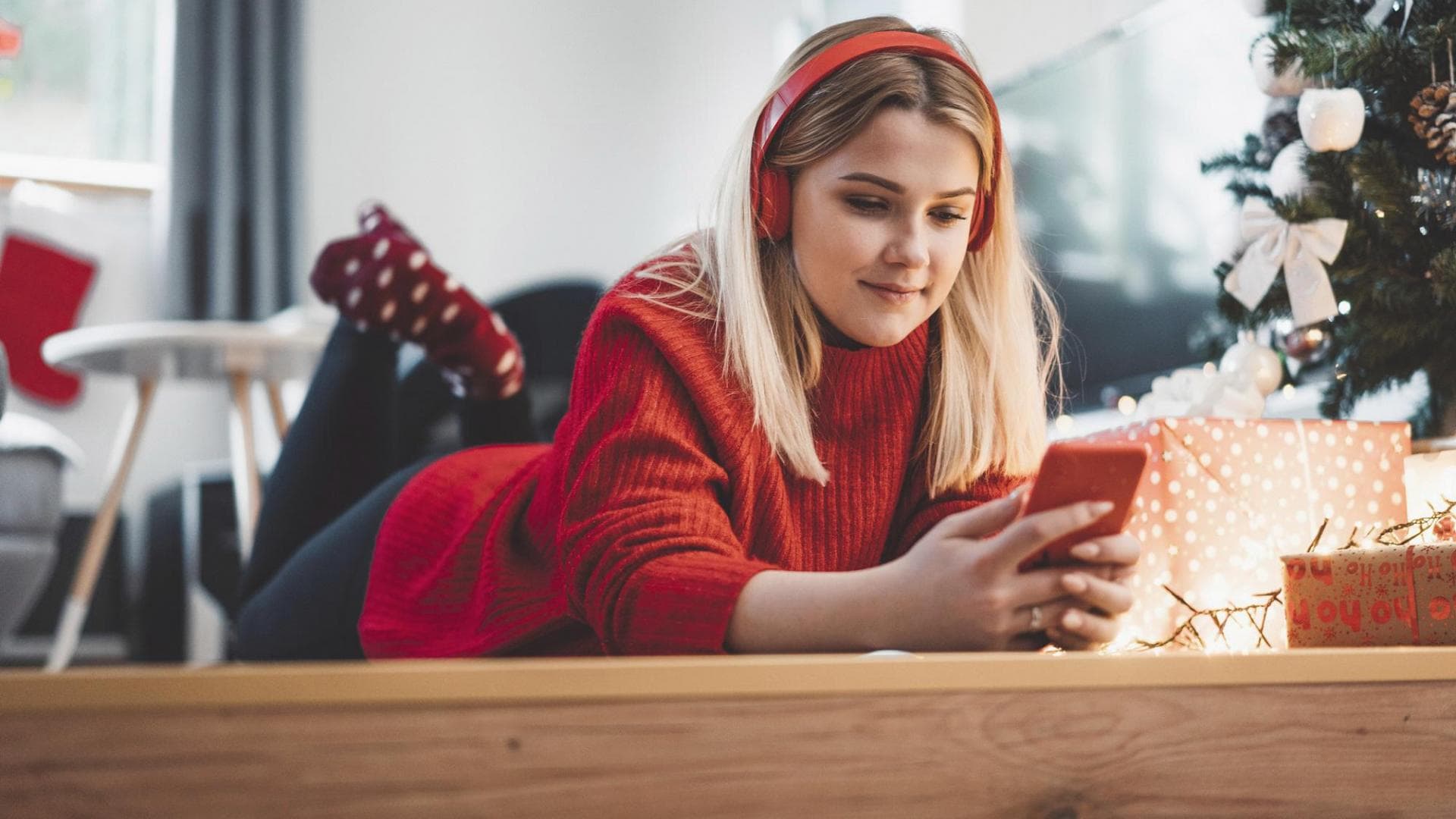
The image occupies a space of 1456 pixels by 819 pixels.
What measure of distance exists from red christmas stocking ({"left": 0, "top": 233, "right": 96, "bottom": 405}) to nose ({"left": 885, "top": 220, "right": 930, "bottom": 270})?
9.18 feet

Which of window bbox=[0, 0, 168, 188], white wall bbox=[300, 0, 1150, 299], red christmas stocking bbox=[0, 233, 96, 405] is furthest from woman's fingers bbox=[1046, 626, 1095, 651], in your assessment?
window bbox=[0, 0, 168, 188]

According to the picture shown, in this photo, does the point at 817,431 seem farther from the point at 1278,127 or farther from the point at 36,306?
the point at 36,306

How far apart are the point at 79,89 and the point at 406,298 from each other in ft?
7.41

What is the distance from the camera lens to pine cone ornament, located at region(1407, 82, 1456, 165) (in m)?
1.07

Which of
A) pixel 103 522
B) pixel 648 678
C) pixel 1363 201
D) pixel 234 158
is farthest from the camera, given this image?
pixel 234 158

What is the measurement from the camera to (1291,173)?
3.96 ft

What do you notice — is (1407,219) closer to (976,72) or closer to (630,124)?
(976,72)

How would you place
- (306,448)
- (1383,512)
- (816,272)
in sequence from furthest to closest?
(306,448) → (1383,512) → (816,272)

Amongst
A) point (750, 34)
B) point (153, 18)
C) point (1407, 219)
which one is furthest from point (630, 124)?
point (1407, 219)

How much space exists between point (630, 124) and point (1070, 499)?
10.2ft

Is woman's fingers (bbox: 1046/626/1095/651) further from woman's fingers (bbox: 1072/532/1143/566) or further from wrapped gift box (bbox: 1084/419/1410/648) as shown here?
wrapped gift box (bbox: 1084/419/1410/648)

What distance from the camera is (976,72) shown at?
0.90 metres

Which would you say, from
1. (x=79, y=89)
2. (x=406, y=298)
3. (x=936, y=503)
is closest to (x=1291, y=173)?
→ (x=936, y=503)

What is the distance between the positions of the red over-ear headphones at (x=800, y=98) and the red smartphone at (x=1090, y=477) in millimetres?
340
